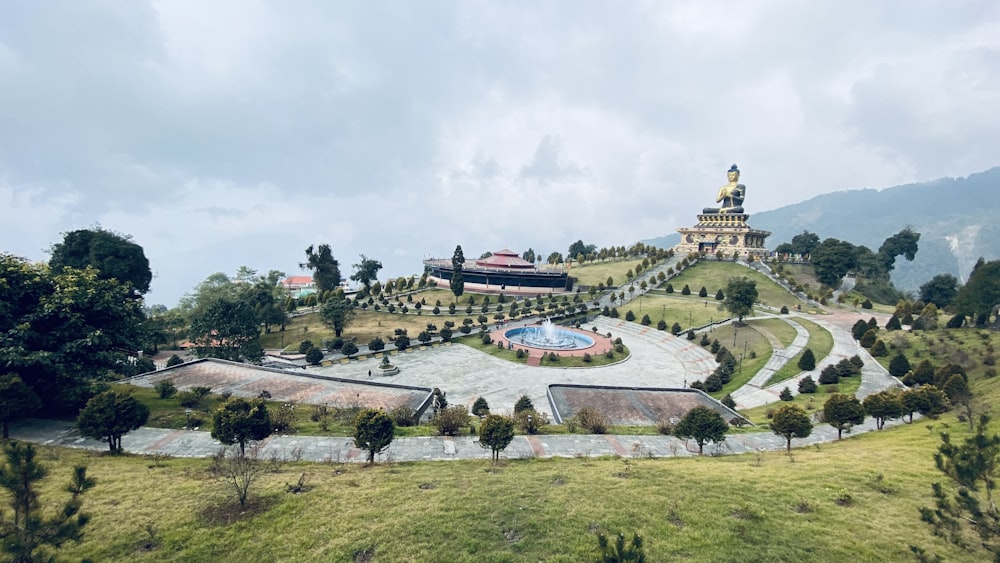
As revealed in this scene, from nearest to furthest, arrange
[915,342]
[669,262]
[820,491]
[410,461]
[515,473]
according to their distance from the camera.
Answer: [820,491] → [515,473] → [410,461] → [915,342] → [669,262]

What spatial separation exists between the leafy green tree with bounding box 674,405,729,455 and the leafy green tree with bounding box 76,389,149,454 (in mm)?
25006

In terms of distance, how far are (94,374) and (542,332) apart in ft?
145

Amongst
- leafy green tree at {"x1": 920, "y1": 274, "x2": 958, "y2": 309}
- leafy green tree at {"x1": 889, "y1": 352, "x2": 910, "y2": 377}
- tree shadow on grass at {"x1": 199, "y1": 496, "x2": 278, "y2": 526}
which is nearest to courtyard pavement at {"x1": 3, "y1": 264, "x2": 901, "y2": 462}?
leafy green tree at {"x1": 889, "y1": 352, "x2": 910, "y2": 377}

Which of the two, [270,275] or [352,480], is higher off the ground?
[270,275]

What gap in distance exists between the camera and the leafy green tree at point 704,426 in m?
20.3

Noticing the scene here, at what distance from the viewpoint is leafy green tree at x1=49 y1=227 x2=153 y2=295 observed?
51.2 m

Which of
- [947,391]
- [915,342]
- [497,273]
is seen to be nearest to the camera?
[947,391]

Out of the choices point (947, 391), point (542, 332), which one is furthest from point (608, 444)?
point (542, 332)

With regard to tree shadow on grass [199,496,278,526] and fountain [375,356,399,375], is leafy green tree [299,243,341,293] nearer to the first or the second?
fountain [375,356,399,375]

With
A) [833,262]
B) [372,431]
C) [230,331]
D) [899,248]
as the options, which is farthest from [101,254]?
[899,248]

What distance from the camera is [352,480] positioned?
1600 cm

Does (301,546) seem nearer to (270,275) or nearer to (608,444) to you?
(608,444)

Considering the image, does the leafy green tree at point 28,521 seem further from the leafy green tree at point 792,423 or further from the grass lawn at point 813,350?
the grass lawn at point 813,350

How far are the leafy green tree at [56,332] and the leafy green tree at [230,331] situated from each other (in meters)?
17.8
